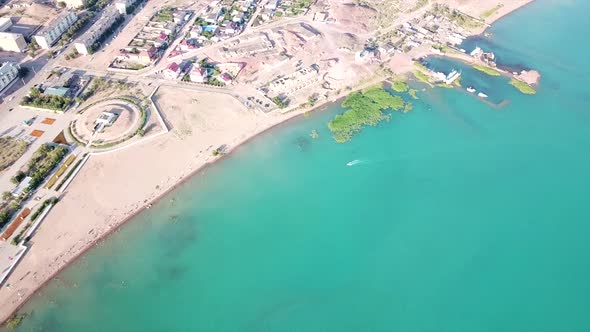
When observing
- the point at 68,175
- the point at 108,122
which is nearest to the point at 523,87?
the point at 108,122

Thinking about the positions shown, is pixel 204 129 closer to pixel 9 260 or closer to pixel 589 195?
pixel 9 260

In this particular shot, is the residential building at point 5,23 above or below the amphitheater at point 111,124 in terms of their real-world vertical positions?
above

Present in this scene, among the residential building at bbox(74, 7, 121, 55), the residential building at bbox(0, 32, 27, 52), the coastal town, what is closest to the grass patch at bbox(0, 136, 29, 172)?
the coastal town

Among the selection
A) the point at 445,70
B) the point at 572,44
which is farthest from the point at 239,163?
the point at 572,44

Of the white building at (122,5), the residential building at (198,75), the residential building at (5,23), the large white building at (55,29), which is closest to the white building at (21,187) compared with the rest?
the residential building at (198,75)

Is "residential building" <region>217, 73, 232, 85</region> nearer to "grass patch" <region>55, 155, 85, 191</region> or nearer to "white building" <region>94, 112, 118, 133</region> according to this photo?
"white building" <region>94, 112, 118, 133</region>

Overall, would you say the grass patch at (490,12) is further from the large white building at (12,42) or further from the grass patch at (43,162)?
the large white building at (12,42)
